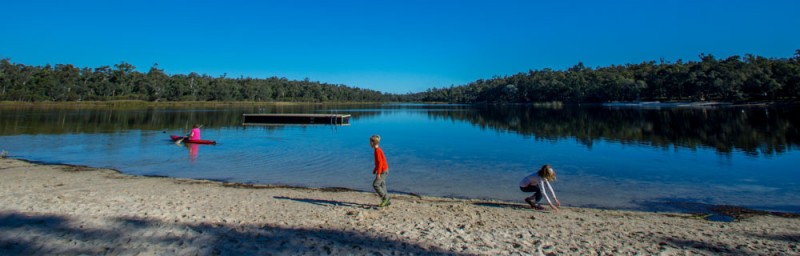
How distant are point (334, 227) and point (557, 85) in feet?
461

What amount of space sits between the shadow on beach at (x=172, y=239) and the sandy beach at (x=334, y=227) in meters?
0.02

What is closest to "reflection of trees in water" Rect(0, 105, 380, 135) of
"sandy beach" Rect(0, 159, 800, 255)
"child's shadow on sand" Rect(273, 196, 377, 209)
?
"sandy beach" Rect(0, 159, 800, 255)

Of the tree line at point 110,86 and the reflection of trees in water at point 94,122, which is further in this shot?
Result: the tree line at point 110,86

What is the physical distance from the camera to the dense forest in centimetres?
8356

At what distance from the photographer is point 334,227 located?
293 inches

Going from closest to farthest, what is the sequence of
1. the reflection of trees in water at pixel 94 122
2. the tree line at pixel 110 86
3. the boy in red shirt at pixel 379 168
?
the boy in red shirt at pixel 379 168 → the reflection of trees in water at pixel 94 122 → the tree line at pixel 110 86

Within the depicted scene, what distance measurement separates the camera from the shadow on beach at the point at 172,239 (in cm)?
595

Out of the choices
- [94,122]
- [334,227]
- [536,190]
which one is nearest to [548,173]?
[536,190]

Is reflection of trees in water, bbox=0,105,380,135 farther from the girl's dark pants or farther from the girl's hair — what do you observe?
the girl's hair

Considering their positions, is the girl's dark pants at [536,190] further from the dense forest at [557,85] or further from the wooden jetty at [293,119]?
the dense forest at [557,85]

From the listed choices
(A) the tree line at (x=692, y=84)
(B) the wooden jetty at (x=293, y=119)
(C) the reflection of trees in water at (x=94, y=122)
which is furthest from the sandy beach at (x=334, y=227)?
(A) the tree line at (x=692, y=84)

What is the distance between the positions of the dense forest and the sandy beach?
92.8 m

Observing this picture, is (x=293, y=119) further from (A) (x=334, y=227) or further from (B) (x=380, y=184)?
(A) (x=334, y=227)

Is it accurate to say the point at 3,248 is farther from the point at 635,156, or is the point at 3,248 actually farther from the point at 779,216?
the point at 635,156
